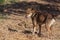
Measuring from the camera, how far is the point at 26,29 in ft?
34.9

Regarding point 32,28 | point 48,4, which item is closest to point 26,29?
point 32,28

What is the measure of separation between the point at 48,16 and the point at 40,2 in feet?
29.9

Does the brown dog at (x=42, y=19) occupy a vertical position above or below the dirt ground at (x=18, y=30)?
above

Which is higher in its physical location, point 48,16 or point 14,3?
point 48,16

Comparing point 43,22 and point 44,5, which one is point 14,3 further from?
point 43,22

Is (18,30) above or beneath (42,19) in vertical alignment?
beneath

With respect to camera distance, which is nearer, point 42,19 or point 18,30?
point 42,19

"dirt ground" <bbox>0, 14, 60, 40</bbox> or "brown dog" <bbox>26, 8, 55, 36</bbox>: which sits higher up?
"brown dog" <bbox>26, 8, 55, 36</bbox>

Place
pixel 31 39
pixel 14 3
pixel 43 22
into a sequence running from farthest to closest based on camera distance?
pixel 14 3, pixel 43 22, pixel 31 39

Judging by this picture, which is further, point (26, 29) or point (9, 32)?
point (26, 29)

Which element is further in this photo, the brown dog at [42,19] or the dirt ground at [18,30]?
the brown dog at [42,19]

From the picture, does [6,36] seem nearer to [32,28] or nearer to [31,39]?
[31,39]

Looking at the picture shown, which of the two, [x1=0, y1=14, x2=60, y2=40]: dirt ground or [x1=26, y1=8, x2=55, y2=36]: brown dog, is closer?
[x1=0, y1=14, x2=60, y2=40]: dirt ground

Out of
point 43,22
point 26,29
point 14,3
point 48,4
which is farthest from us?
point 48,4
